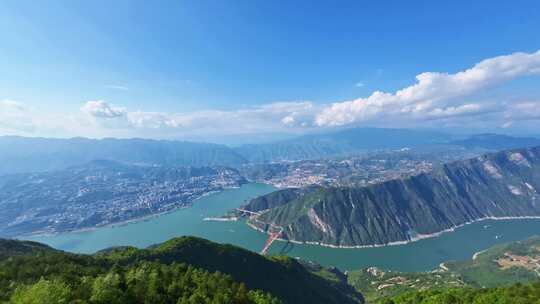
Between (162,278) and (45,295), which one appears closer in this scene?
(45,295)

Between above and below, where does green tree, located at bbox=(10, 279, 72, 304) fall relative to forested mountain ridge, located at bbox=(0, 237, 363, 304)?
above

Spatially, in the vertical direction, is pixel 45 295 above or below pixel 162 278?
above

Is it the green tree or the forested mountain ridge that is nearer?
the green tree

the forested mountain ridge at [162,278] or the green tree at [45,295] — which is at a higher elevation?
the green tree at [45,295]

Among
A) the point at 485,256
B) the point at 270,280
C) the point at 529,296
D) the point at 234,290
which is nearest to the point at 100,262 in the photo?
the point at 234,290

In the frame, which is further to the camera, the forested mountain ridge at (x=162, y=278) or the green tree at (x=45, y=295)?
the forested mountain ridge at (x=162, y=278)

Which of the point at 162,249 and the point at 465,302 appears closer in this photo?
the point at 465,302

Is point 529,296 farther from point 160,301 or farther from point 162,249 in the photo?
point 162,249

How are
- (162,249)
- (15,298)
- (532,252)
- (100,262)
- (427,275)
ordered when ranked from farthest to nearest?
(532,252) < (427,275) < (162,249) < (100,262) < (15,298)
